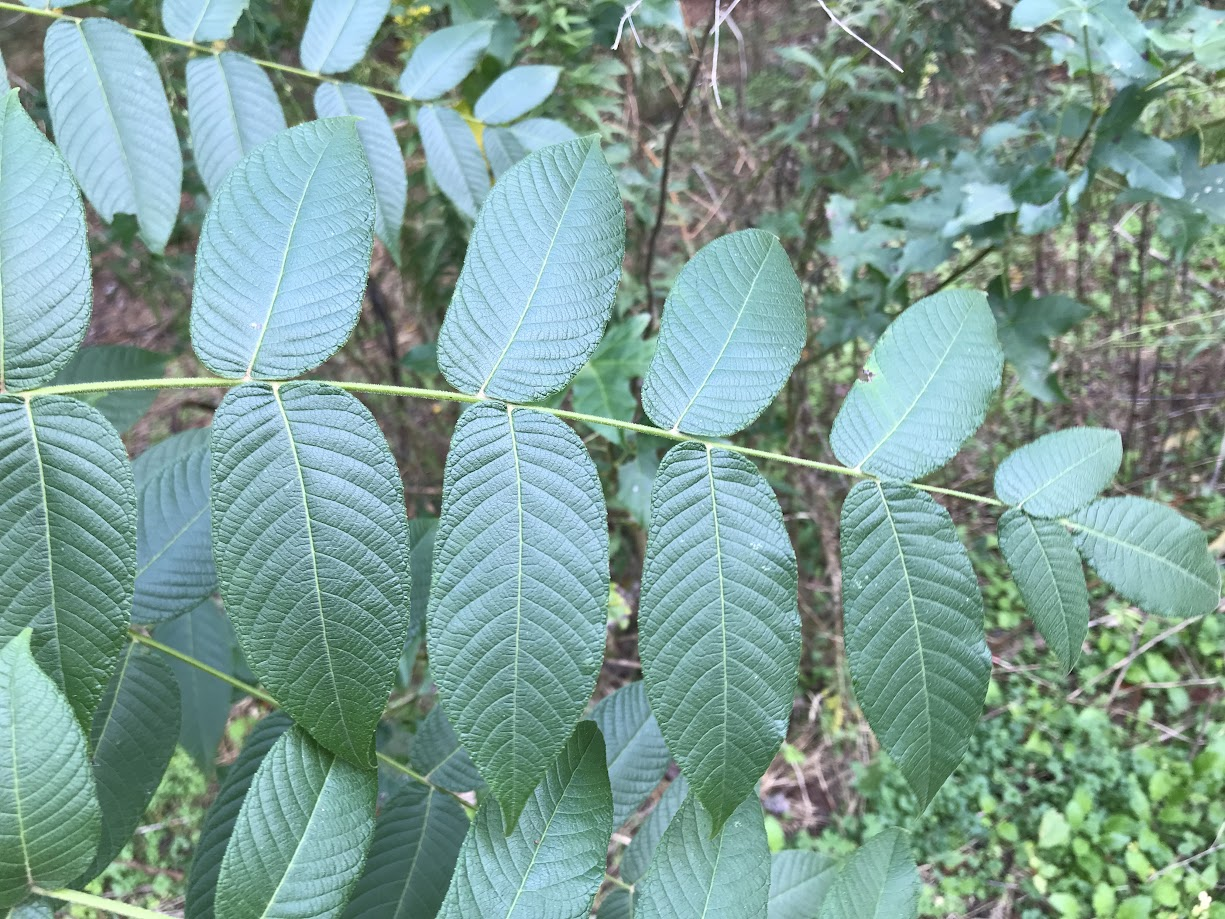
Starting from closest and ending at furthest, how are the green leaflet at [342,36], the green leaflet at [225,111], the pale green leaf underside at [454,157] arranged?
the green leaflet at [225,111] < the green leaflet at [342,36] < the pale green leaf underside at [454,157]

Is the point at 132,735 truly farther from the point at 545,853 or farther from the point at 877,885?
the point at 877,885

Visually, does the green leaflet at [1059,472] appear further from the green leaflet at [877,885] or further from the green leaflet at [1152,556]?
the green leaflet at [877,885]

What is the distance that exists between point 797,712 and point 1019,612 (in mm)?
888

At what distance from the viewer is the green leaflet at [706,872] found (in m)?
0.74

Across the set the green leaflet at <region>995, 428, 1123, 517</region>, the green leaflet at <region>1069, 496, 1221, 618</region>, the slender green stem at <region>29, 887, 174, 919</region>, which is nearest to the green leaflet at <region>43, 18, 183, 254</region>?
the slender green stem at <region>29, 887, 174, 919</region>

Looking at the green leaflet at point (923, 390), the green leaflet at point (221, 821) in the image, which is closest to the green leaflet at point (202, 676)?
the green leaflet at point (221, 821)

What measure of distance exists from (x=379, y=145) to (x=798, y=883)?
1214 mm

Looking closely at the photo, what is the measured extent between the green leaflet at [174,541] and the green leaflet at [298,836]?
32 cm

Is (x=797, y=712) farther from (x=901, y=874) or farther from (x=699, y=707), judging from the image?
(x=699, y=707)

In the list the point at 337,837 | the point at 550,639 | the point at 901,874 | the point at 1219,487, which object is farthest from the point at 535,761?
the point at 1219,487

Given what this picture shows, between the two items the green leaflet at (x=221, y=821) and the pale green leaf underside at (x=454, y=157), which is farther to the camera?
the pale green leaf underside at (x=454, y=157)

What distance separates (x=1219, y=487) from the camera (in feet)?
8.71

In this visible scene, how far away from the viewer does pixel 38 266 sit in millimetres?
670

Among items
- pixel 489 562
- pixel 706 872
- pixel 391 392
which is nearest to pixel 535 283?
pixel 391 392
